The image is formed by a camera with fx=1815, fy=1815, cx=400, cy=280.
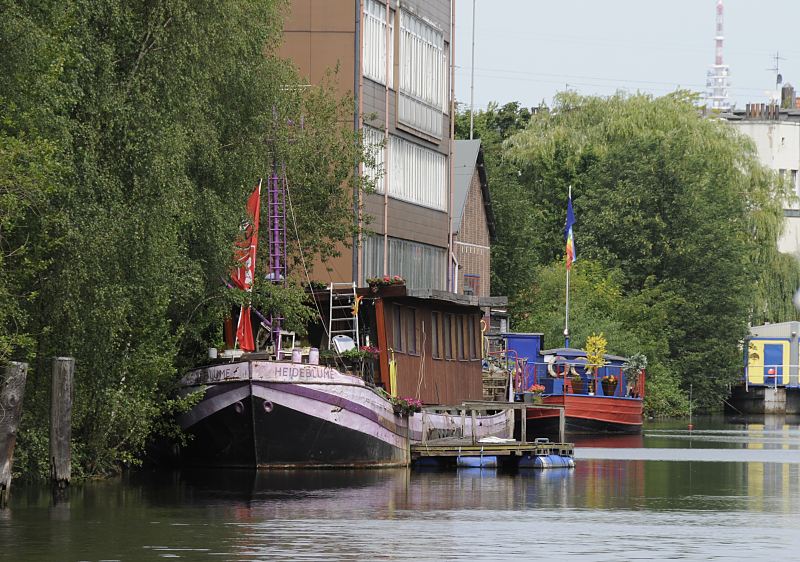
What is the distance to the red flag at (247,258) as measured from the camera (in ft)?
131

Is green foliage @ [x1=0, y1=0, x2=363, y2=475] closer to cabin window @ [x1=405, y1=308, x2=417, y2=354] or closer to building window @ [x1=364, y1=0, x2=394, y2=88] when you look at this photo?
cabin window @ [x1=405, y1=308, x2=417, y2=354]

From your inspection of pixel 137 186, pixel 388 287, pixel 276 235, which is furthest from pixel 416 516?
pixel 276 235

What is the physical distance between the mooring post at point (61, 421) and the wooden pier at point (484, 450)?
12.4m

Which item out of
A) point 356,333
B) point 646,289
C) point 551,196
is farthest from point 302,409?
point 551,196

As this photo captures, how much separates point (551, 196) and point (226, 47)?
6246 cm

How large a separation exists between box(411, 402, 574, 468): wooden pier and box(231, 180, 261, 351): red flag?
509cm

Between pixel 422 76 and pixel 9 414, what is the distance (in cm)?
2843

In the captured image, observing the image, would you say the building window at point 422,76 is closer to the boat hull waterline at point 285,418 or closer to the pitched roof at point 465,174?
the pitched roof at point 465,174

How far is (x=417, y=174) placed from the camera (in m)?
55.8

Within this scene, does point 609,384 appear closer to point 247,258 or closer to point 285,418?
point 247,258

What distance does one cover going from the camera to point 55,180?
3066 centimetres

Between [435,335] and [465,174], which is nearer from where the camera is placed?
[435,335]

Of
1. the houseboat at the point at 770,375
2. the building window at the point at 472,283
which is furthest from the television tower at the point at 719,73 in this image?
the building window at the point at 472,283

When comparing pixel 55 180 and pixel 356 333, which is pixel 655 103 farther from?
pixel 55 180
